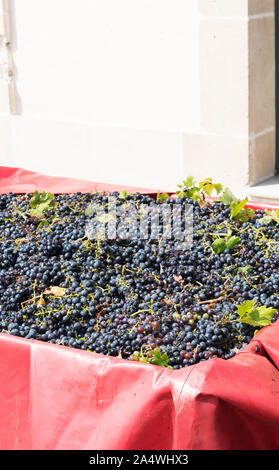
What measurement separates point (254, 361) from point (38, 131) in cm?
301

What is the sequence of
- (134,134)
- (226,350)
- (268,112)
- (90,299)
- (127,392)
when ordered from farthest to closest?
(134,134) → (268,112) → (90,299) → (226,350) → (127,392)

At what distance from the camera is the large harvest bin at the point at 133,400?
1452 millimetres

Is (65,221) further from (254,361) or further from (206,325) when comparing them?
(254,361)

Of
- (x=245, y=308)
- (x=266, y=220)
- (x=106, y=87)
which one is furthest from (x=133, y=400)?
(x=106, y=87)

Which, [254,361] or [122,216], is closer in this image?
[254,361]

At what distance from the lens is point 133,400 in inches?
60.4

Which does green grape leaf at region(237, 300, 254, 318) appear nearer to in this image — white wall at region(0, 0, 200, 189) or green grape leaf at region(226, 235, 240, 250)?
green grape leaf at region(226, 235, 240, 250)

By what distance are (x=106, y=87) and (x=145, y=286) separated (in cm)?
219

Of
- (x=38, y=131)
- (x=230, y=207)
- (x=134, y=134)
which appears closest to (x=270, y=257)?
(x=230, y=207)

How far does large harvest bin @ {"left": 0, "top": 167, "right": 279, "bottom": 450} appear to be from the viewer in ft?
4.76

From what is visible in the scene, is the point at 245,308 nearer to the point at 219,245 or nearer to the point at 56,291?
the point at 219,245

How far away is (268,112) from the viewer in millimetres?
3480

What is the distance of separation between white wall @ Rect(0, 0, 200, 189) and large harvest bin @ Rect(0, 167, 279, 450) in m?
2.14

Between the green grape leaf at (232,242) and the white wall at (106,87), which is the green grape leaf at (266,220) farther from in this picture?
the white wall at (106,87)
